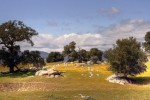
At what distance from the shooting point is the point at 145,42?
15875cm

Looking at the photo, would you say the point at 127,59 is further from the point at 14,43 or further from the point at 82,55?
the point at 82,55

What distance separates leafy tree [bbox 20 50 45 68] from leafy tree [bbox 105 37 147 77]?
900 inches

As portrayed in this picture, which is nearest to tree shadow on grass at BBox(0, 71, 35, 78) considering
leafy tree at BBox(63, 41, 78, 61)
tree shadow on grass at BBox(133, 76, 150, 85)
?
tree shadow on grass at BBox(133, 76, 150, 85)

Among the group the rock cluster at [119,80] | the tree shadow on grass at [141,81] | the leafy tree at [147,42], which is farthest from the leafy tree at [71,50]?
the rock cluster at [119,80]

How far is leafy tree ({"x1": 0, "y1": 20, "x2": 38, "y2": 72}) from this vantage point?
308 feet

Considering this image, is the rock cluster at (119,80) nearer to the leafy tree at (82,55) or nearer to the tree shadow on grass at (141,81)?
the tree shadow on grass at (141,81)

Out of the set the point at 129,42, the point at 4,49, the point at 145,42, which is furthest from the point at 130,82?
the point at 145,42

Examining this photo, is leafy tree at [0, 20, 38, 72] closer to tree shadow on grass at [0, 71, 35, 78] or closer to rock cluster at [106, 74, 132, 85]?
tree shadow on grass at [0, 71, 35, 78]

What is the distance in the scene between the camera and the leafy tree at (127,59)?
81.1 metres

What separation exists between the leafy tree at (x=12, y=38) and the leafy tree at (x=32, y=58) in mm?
1976

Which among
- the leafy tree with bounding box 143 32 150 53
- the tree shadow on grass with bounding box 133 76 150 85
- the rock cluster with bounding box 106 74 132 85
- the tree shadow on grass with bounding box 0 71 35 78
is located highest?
the leafy tree with bounding box 143 32 150 53

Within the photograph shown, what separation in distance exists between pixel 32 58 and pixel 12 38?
26.6 ft

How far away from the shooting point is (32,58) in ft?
317

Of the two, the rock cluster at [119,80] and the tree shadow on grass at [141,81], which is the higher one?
the rock cluster at [119,80]
